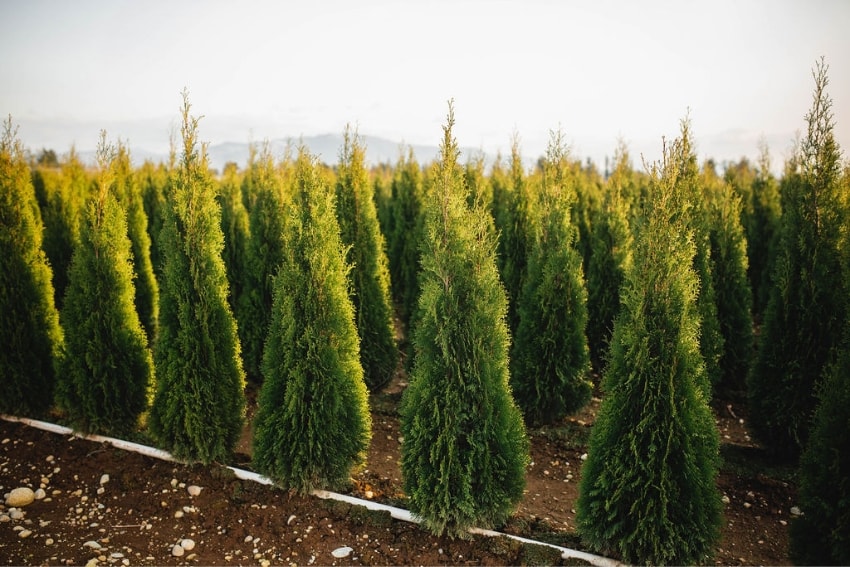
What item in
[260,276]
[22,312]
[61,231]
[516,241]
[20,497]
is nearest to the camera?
[20,497]

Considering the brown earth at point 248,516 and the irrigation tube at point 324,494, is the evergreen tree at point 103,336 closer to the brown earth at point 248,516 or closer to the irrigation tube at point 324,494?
the irrigation tube at point 324,494

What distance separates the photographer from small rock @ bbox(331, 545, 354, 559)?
5.08m

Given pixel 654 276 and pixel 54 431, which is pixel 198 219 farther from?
pixel 654 276

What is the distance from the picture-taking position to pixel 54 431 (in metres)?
7.30

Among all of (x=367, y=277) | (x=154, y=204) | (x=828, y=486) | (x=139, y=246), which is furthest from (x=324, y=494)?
(x=154, y=204)

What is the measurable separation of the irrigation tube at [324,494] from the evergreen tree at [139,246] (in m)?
1.82

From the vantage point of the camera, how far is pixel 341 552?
5.11 meters

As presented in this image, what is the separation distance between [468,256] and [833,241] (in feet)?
16.8

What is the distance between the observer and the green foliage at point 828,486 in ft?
14.0

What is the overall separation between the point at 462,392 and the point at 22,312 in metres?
6.38

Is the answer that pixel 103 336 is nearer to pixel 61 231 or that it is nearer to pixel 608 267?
pixel 61 231

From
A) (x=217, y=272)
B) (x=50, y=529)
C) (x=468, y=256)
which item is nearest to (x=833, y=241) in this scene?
(x=468, y=256)

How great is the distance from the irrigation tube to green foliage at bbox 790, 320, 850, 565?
1.53 metres

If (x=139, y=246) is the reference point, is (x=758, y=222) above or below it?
above
